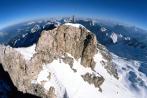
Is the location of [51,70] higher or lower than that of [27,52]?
lower

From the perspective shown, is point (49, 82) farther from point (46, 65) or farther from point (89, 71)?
point (89, 71)

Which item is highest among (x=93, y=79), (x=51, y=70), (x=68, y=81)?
(x=51, y=70)

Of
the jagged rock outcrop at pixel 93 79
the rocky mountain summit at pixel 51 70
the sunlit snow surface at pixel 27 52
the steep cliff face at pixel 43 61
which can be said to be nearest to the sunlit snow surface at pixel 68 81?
the rocky mountain summit at pixel 51 70

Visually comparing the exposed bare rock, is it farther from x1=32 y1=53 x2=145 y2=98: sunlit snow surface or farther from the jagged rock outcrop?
x1=32 y1=53 x2=145 y2=98: sunlit snow surface

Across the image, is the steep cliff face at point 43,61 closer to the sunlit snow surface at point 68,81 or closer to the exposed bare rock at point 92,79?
the exposed bare rock at point 92,79

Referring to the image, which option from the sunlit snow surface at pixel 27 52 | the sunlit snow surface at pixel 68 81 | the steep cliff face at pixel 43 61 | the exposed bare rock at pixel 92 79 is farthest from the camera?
the exposed bare rock at pixel 92 79

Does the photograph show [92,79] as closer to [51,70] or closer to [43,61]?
[51,70]

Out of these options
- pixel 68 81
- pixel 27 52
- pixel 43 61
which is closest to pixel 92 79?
pixel 68 81

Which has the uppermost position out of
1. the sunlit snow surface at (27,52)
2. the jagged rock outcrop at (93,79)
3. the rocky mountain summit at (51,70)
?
the sunlit snow surface at (27,52)

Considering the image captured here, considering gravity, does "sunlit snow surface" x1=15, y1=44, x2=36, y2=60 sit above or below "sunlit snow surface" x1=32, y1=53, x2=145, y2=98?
above

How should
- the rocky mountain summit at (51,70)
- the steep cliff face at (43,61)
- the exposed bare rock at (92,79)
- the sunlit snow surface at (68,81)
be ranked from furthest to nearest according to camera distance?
the exposed bare rock at (92,79) → the sunlit snow surface at (68,81) → the rocky mountain summit at (51,70) → the steep cliff face at (43,61)

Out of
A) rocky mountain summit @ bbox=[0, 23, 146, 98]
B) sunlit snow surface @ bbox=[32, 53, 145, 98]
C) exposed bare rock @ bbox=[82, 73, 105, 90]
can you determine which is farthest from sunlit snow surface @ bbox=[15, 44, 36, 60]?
exposed bare rock @ bbox=[82, 73, 105, 90]
